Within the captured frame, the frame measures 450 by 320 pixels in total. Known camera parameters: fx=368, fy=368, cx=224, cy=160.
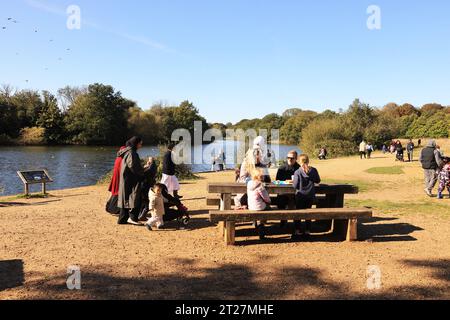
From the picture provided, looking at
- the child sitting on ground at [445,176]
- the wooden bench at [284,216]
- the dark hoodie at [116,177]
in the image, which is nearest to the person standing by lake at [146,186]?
the dark hoodie at [116,177]

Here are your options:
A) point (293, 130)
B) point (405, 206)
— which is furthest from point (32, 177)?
point (293, 130)

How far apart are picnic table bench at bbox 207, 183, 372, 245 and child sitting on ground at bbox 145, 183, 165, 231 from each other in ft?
3.79

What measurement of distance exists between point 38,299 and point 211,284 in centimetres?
198

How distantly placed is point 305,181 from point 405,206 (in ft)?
16.9

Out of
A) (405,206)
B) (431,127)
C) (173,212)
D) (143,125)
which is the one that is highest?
(143,125)

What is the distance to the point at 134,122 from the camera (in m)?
77.2

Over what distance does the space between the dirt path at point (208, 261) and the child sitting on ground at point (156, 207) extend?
28 cm

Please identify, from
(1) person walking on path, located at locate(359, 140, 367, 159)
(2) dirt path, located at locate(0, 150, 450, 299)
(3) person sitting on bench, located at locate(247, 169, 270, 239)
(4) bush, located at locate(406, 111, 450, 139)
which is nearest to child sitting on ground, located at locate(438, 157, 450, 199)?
(2) dirt path, located at locate(0, 150, 450, 299)

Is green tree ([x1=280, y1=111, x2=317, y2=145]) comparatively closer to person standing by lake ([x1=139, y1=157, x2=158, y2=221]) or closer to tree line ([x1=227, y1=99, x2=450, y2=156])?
tree line ([x1=227, y1=99, x2=450, y2=156])

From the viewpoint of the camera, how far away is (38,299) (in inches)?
161

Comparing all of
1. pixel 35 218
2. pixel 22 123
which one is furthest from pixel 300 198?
pixel 22 123

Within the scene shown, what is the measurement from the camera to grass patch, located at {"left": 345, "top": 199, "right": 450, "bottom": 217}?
9422mm

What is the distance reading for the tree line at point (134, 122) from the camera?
45.5 m

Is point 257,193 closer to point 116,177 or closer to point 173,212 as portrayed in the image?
point 173,212
